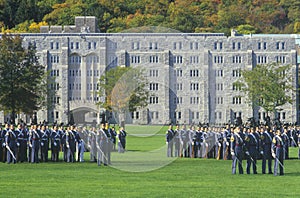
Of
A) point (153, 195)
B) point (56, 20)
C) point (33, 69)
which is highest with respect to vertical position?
point (56, 20)

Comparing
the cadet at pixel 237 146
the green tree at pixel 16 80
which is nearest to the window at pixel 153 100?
the green tree at pixel 16 80

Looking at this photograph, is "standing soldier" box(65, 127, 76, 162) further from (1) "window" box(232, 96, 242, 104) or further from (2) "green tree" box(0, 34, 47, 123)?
(1) "window" box(232, 96, 242, 104)

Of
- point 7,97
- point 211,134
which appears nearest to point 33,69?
point 7,97

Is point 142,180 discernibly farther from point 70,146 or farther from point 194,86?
point 194,86

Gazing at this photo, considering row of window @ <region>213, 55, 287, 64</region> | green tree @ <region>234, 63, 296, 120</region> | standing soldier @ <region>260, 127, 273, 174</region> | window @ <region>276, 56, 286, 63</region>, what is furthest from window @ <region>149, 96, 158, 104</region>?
standing soldier @ <region>260, 127, 273, 174</region>

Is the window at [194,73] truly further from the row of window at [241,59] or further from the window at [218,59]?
the window at [218,59]

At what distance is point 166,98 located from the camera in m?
138

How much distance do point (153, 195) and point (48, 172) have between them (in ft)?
34.3

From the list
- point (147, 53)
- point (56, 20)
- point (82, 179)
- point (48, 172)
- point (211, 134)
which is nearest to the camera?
point (82, 179)

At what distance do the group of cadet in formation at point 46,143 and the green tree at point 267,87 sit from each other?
2878 inches

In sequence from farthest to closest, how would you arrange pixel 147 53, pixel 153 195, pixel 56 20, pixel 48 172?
pixel 56 20 → pixel 147 53 → pixel 48 172 → pixel 153 195

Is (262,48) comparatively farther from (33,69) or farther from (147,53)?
(33,69)

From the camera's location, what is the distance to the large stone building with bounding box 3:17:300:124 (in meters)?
137

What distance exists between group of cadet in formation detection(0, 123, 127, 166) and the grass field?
93 centimetres
